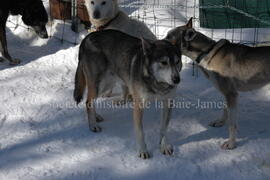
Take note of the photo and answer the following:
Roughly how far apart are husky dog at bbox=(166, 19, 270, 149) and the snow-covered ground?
1.00ft

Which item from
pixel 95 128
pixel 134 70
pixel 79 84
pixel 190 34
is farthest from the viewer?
pixel 79 84

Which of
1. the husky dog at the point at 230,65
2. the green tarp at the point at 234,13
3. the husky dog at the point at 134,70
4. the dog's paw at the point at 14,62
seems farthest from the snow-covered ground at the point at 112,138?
the green tarp at the point at 234,13

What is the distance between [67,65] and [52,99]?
1.02 meters

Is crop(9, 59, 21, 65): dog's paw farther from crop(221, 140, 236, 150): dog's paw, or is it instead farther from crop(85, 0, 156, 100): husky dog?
crop(221, 140, 236, 150): dog's paw

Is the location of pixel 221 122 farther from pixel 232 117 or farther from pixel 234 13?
pixel 234 13

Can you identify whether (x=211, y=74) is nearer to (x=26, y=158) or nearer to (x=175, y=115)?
(x=175, y=115)

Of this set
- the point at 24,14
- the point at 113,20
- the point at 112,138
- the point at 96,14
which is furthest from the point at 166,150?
the point at 24,14

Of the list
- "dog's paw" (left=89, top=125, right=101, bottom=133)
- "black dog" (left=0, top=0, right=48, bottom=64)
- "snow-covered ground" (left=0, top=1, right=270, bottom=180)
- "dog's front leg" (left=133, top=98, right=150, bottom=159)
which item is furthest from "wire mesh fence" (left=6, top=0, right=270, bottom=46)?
"dog's front leg" (left=133, top=98, right=150, bottom=159)

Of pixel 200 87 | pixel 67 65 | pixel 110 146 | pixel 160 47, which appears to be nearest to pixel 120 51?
pixel 160 47

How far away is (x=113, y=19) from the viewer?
15.5 feet

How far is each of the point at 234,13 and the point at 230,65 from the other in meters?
2.91

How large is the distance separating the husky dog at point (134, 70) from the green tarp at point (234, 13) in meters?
2.93

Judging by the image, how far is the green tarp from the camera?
600 centimetres

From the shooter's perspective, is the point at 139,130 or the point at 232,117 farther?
the point at 232,117
